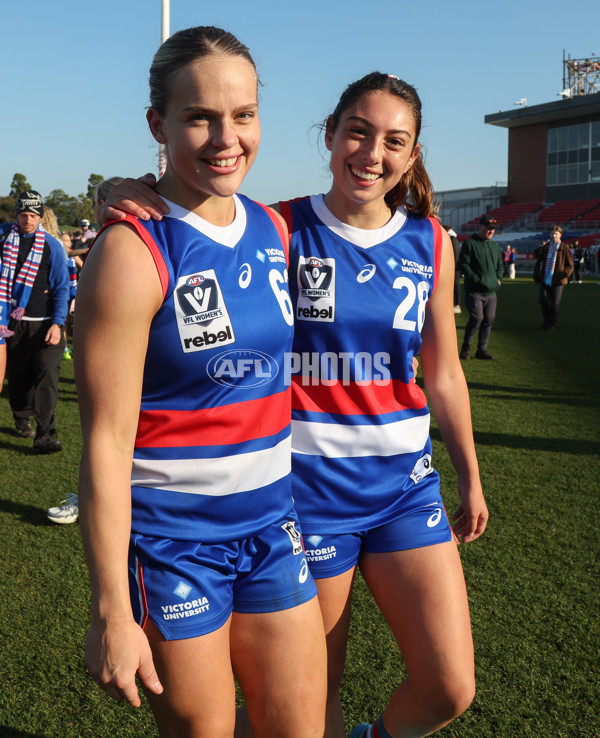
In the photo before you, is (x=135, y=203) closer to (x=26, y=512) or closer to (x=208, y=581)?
(x=208, y=581)

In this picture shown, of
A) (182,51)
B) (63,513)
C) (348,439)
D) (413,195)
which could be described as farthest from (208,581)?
(63,513)

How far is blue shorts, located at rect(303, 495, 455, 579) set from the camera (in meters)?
2.14

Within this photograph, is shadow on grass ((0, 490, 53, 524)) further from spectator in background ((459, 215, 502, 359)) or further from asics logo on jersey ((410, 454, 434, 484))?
spectator in background ((459, 215, 502, 359))

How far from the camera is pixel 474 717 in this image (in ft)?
9.56

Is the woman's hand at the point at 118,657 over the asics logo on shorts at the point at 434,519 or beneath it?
over

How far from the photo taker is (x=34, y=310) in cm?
650

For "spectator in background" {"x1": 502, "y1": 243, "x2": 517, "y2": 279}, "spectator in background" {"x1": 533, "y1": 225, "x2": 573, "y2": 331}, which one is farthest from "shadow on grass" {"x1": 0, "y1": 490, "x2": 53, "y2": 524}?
"spectator in background" {"x1": 502, "y1": 243, "x2": 517, "y2": 279}

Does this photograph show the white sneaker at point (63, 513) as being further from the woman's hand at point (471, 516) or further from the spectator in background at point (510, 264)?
the spectator in background at point (510, 264)

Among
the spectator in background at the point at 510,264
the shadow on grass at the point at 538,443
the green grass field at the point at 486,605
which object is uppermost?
the green grass field at the point at 486,605

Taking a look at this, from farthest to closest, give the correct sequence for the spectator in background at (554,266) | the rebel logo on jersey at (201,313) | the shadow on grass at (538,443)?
1. the spectator in background at (554,266)
2. the shadow on grass at (538,443)
3. the rebel logo on jersey at (201,313)

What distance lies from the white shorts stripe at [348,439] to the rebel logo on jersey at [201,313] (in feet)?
1.69

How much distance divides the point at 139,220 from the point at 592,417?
7.23 m

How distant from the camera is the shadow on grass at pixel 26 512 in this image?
484 cm

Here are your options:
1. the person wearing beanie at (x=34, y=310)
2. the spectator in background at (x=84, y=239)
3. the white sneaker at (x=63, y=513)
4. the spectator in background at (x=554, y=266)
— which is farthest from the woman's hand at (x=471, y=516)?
the spectator in background at (x=554, y=266)
